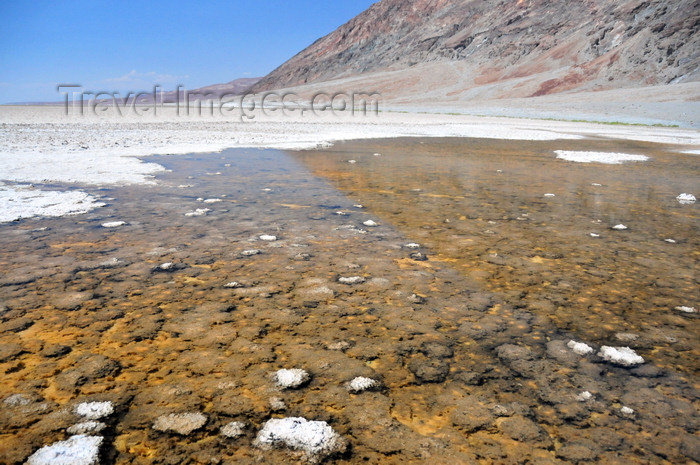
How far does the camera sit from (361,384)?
2098 millimetres

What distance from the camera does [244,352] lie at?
2338mm

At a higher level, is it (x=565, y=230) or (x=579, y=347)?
(x=565, y=230)

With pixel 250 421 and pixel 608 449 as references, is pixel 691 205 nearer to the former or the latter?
pixel 608 449

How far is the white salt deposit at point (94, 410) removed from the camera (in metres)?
1.86

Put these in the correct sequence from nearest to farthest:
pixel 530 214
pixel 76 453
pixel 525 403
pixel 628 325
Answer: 1. pixel 76 453
2. pixel 525 403
3. pixel 628 325
4. pixel 530 214

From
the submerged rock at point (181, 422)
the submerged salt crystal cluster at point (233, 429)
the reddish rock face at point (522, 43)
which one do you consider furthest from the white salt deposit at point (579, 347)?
the reddish rock face at point (522, 43)

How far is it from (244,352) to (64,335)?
895 millimetres

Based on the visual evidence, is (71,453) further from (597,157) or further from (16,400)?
(597,157)

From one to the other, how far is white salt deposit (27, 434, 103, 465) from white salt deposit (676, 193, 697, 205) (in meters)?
6.35

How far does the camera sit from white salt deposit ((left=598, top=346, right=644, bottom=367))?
230cm

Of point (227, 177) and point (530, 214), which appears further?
point (227, 177)

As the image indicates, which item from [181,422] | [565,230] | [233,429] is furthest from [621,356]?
[565,230]

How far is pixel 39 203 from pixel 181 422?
14.2 feet

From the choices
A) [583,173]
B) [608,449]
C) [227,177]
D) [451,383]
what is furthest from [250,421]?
[583,173]
